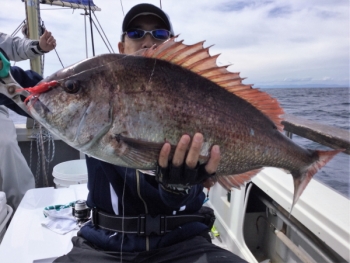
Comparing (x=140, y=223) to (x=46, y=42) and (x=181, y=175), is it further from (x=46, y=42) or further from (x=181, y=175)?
(x=46, y=42)

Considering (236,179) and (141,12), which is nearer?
(236,179)

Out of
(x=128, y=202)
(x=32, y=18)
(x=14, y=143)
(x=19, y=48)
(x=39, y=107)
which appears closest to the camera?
(x=39, y=107)

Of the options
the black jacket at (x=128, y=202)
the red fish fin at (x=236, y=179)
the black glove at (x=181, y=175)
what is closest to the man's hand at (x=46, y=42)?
the black jacket at (x=128, y=202)

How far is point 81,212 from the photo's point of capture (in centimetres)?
284

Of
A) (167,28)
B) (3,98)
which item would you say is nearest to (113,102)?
(167,28)

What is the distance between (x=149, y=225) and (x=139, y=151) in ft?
2.89

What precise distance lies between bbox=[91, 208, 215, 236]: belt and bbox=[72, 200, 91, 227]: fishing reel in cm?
80

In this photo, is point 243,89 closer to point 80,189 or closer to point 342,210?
point 342,210

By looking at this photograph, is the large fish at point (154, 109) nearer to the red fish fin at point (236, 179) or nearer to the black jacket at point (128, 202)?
the red fish fin at point (236, 179)

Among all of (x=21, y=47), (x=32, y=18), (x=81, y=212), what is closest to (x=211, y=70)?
(x=81, y=212)

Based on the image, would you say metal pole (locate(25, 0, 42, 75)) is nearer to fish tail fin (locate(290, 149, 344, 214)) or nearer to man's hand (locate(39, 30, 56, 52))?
man's hand (locate(39, 30, 56, 52))

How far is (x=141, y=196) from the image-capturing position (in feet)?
6.47

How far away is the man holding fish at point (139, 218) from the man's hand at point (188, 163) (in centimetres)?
21

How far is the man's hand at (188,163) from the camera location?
1.34 meters
